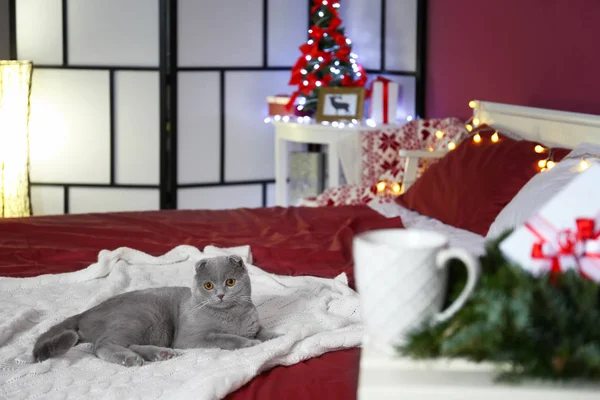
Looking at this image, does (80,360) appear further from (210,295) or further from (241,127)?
(241,127)

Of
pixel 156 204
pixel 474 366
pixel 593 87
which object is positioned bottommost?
pixel 156 204

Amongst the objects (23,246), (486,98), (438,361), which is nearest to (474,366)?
(438,361)

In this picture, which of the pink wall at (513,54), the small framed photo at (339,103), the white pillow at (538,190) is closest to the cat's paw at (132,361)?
the white pillow at (538,190)

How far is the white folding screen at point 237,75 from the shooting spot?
510 centimetres

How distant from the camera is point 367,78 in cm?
516

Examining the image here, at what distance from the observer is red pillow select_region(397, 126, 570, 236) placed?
2.92 metres

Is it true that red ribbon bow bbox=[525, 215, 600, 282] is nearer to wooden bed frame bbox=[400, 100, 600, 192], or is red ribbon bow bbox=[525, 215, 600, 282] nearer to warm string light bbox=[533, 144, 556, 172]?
warm string light bbox=[533, 144, 556, 172]

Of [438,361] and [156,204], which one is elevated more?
[438,361]

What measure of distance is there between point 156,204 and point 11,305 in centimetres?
311

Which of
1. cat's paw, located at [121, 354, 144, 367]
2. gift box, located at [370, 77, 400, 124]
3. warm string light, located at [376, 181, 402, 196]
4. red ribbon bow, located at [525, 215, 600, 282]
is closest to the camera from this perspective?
red ribbon bow, located at [525, 215, 600, 282]

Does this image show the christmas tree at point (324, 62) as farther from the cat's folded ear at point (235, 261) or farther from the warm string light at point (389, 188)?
the cat's folded ear at point (235, 261)

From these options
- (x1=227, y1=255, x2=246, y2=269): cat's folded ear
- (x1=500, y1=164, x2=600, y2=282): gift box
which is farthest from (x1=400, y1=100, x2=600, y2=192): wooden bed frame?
(x1=500, y1=164, x2=600, y2=282): gift box

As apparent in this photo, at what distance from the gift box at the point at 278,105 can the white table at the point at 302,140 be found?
4.3 inches

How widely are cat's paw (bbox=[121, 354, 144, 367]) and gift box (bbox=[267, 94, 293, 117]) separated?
3345 mm
